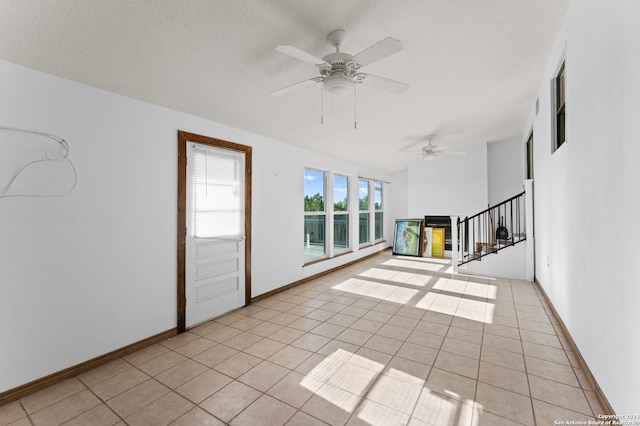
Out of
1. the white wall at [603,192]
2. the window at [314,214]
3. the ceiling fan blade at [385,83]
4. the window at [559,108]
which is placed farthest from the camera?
the window at [314,214]

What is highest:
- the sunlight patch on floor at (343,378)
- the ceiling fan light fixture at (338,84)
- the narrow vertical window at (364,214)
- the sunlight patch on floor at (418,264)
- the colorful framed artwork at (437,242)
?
the ceiling fan light fixture at (338,84)

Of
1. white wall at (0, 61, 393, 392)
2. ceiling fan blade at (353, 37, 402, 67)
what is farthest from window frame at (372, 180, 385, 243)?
ceiling fan blade at (353, 37, 402, 67)

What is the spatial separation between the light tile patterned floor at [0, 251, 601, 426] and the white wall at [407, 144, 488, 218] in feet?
13.4

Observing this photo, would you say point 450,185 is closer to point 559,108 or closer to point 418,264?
point 418,264

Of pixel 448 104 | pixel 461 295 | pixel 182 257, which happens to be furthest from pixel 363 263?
pixel 182 257

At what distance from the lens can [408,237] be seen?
319 inches

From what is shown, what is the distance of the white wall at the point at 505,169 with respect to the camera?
277 inches

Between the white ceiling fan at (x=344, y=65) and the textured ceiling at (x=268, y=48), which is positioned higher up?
the textured ceiling at (x=268, y=48)

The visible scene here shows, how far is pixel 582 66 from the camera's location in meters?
2.19

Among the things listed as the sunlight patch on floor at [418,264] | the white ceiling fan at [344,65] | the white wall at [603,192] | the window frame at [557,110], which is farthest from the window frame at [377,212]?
the white ceiling fan at [344,65]

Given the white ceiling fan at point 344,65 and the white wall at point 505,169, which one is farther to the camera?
the white wall at point 505,169

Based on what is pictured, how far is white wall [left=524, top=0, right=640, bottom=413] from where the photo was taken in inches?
57.5

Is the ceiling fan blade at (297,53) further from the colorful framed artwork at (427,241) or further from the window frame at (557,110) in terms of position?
the colorful framed artwork at (427,241)

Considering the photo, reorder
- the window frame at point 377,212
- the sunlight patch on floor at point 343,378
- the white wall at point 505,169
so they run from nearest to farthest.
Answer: the sunlight patch on floor at point 343,378 → the white wall at point 505,169 → the window frame at point 377,212
